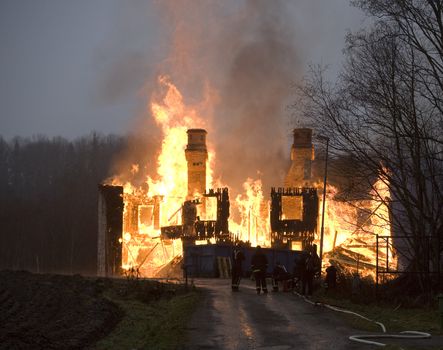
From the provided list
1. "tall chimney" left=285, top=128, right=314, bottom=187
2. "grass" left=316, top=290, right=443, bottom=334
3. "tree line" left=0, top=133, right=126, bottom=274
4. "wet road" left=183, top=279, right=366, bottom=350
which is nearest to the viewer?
"wet road" left=183, top=279, right=366, bottom=350

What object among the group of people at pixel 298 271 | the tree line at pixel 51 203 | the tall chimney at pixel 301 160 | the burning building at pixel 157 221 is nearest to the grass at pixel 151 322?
the group of people at pixel 298 271

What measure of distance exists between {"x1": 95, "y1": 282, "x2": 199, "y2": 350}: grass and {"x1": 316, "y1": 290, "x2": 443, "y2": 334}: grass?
426cm

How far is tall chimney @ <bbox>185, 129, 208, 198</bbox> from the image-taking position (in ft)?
193

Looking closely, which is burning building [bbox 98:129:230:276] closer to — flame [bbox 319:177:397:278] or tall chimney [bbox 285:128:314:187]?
tall chimney [bbox 285:128:314:187]

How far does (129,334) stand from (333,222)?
43415 mm

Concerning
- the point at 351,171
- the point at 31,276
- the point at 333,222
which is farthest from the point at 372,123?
the point at 333,222

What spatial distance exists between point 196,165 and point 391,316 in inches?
1632

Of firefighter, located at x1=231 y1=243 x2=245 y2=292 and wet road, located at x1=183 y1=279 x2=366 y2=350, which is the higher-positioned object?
firefighter, located at x1=231 y1=243 x2=245 y2=292

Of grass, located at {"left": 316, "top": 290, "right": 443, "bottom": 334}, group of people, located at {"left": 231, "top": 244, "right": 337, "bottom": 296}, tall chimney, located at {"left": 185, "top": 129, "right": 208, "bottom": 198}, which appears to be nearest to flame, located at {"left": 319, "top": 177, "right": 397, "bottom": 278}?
tall chimney, located at {"left": 185, "top": 129, "right": 208, "bottom": 198}

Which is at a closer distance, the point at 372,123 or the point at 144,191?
the point at 372,123

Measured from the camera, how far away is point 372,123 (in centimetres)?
2253

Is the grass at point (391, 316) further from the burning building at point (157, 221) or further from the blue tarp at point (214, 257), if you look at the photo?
the burning building at point (157, 221)

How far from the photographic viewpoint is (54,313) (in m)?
22.3

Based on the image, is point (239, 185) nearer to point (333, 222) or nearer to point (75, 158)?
point (333, 222)
